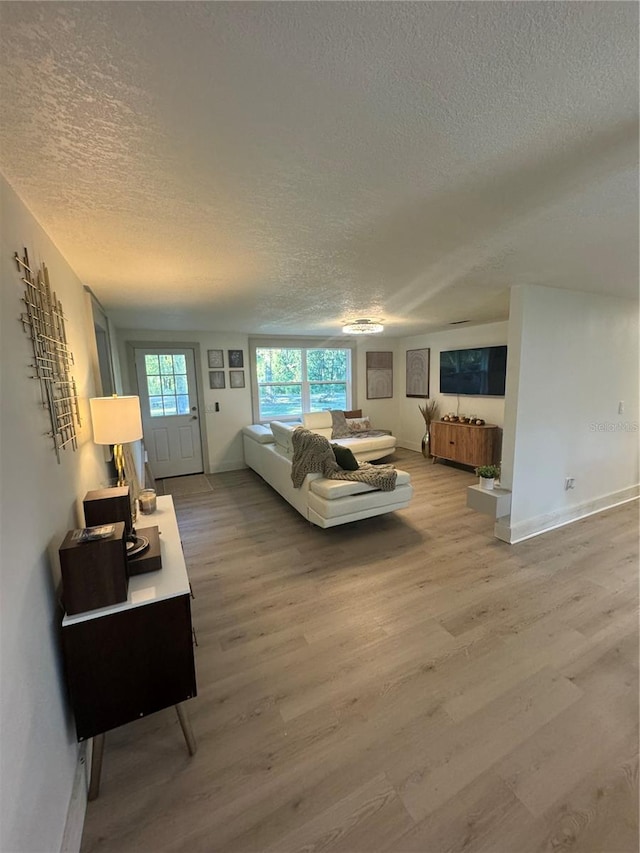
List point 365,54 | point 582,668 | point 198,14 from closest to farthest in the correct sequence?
point 198,14
point 365,54
point 582,668

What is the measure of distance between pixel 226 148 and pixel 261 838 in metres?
2.22

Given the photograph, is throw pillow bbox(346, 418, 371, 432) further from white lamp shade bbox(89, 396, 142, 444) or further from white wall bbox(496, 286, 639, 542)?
white lamp shade bbox(89, 396, 142, 444)

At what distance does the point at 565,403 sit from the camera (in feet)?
10.9

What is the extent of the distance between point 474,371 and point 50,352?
5.16 metres

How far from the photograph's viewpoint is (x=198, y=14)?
0.63 m

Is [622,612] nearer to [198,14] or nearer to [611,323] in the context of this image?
[611,323]

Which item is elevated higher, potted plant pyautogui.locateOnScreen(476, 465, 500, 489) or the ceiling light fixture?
the ceiling light fixture

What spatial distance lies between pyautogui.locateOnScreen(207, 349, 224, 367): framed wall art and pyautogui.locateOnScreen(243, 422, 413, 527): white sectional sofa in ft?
5.71

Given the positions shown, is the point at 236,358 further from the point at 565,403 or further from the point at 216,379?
the point at 565,403

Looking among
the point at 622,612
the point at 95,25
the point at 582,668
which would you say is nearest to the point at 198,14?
the point at 95,25

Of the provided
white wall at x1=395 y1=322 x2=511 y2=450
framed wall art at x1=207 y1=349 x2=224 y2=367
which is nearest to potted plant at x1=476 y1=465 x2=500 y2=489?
white wall at x1=395 y1=322 x2=511 y2=450

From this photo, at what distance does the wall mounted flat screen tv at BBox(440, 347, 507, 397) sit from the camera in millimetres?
4918

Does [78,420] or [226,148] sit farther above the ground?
[226,148]

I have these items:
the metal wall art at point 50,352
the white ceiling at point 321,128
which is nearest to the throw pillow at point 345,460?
the white ceiling at point 321,128
